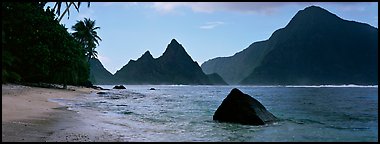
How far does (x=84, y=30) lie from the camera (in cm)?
6097

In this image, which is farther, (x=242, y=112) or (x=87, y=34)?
(x=87, y=34)

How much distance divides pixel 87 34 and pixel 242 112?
51.6 meters

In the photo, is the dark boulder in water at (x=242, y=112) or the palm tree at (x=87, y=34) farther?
the palm tree at (x=87, y=34)

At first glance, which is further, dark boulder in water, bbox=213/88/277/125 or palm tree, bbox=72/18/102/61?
palm tree, bbox=72/18/102/61

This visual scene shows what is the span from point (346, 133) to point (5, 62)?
11.4m

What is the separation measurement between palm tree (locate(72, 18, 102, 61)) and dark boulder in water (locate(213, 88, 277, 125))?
49.4m

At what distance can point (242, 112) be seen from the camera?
14367 mm

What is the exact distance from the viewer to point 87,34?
200ft

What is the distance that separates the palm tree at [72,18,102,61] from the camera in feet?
199

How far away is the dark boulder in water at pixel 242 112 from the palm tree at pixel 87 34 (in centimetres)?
4944

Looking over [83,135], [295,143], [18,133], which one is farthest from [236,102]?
[18,133]

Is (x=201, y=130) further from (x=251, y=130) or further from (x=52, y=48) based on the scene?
(x=52, y=48)

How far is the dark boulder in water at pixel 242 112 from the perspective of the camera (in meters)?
13.9

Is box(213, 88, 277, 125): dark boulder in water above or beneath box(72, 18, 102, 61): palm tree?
beneath
